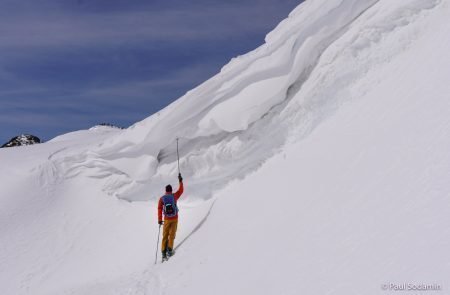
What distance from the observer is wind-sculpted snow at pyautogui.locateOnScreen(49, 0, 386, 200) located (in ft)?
40.5

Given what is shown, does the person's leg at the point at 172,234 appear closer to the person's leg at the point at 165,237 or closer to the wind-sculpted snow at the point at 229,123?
the person's leg at the point at 165,237

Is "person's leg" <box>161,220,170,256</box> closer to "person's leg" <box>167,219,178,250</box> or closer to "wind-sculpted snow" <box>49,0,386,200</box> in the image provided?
"person's leg" <box>167,219,178,250</box>

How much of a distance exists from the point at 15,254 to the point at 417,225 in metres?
11.3

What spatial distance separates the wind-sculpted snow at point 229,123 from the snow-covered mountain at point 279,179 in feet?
0.16

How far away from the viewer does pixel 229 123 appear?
13047 millimetres

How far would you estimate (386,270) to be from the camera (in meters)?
4.01

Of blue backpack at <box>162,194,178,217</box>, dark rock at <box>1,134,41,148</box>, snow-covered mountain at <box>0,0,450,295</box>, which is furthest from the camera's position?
dark rock at <box>1,134,41,148</box>

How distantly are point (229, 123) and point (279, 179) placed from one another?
14.4ft

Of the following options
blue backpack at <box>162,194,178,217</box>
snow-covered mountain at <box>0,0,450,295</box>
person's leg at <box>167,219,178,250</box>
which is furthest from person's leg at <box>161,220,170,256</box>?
snow-covered mountain at <box>0,0,450,295</box>

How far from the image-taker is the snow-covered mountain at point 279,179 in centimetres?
484

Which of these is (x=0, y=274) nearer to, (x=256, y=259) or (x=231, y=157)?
(x=231, y=157)

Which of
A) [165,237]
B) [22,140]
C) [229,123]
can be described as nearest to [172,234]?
[165,237]

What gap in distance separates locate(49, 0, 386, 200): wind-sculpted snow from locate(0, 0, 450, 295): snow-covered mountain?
49mm

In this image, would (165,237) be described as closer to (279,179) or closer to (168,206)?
(168,206)
